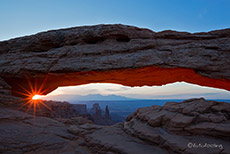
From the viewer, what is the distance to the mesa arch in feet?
25.7

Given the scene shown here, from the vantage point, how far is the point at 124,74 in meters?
9.52

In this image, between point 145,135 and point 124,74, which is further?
point 124,74

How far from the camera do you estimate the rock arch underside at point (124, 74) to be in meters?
5.75

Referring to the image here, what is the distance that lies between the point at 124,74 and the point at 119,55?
149 centimetres

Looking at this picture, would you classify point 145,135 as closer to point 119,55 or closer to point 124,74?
point 124,74

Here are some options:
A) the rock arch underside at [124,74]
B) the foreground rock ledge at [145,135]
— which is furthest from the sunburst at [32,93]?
the foreground rock ledge at [145,135]

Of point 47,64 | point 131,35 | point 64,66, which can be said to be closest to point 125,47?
point 131,35

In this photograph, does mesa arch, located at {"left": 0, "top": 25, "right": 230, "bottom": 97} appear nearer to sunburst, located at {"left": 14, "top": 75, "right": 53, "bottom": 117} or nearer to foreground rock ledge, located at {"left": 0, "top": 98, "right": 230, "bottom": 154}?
sunburst, located at {"left": 14, "top": 75, "right": 53, "bottom": 117}

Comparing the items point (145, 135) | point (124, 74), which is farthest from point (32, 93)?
point (145, 135)

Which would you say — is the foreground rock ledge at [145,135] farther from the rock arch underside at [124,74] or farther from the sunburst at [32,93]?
the sunburst at [32,93]

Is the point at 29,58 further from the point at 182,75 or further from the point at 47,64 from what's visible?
the point at 182,75

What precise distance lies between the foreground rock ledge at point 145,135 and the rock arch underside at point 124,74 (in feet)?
0.12

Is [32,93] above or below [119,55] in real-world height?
below

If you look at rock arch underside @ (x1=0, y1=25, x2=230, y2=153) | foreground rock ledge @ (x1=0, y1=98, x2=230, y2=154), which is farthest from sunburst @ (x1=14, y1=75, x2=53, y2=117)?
foreground rock ledge @ (x1=0, y1=98, x2=230, y2=154)
